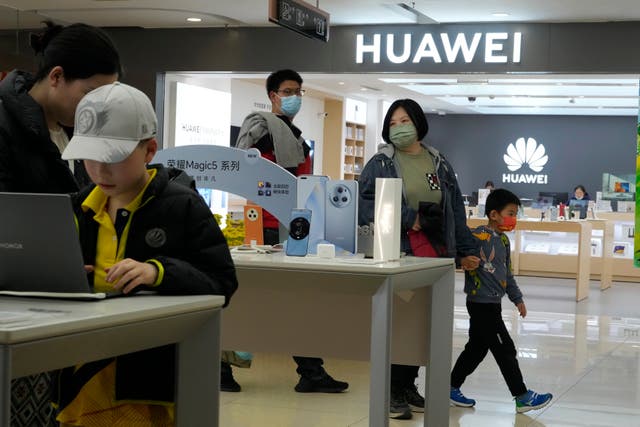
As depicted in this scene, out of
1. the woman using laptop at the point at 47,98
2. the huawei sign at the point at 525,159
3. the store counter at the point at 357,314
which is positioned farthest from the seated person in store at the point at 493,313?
the huawei sign at the point at 525,159

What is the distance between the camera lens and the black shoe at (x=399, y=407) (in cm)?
472

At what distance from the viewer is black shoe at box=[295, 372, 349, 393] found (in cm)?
528

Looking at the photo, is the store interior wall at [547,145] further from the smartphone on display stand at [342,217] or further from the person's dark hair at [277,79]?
the smartphone on display stand at [342,217]

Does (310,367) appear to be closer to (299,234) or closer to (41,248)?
(299,234)

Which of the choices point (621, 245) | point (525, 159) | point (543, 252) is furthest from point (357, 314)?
point (525, 159)

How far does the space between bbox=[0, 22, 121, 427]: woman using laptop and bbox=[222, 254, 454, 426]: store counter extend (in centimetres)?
125

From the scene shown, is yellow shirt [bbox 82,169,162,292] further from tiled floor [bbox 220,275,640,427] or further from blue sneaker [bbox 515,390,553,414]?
blue sneaker [bbox 515,390,553,414]

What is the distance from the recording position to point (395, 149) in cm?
484

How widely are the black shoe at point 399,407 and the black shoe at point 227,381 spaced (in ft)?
2.99

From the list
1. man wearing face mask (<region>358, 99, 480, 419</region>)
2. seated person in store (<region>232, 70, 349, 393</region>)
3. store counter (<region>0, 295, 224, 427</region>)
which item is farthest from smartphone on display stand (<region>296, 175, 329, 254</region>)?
store counter (<region>0, 295, 224, 427</region>)

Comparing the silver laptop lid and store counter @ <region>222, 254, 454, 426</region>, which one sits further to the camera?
store counter @ <region>222, 254, 454, 426</region>

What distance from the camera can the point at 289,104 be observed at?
5.29 meters

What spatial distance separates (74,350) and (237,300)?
8.98 ft

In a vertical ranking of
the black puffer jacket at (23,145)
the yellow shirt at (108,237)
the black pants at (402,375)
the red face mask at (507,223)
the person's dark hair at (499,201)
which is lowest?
the black pants at (402,375)
